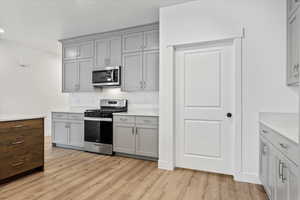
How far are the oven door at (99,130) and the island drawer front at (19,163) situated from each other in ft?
3.70

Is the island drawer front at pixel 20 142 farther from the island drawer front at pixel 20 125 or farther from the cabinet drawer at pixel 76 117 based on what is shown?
the cabinet drawer at pixel 76 117

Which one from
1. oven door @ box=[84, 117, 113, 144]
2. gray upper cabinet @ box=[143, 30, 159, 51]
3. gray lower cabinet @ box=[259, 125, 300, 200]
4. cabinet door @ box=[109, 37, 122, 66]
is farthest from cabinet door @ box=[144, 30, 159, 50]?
gray lower cabinet @ box=[259, 125, 300, 200]

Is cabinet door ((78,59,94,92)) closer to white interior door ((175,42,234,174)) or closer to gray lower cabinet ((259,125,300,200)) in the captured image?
white interior door ((175,42,234,174))

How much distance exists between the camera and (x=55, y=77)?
598 centimetres

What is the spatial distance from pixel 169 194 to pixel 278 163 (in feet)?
4.07

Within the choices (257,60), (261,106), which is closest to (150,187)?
(261,106)

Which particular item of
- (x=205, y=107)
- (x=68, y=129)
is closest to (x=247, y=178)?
(x=205, y=107)

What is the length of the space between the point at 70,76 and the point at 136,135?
2530 mm

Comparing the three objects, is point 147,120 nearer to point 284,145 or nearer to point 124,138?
point 124,138

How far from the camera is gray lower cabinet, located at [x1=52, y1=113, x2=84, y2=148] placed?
407 centimetres

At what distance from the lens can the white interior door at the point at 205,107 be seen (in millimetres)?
2719

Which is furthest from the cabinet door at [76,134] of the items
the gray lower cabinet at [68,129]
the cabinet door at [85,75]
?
the cabinet door at [85,75]

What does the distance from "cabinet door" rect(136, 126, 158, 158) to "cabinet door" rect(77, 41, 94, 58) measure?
7.50ft

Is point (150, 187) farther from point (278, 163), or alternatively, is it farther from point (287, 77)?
point (287, 77)
